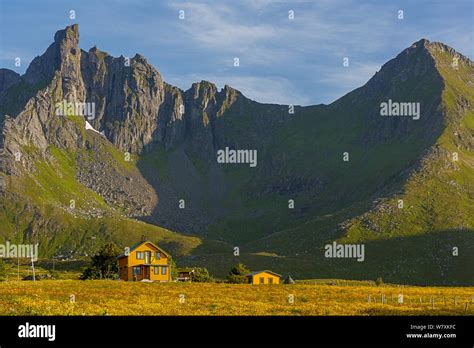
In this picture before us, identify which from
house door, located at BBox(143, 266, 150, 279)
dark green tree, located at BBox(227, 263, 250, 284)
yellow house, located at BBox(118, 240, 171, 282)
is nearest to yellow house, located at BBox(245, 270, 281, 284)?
dark green tree, located at BBox(227, 263, 250, 284)

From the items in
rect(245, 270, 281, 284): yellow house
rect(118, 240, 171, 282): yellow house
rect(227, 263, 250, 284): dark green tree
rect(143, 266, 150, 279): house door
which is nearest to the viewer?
rect(118, 240, 171, 282): yellow house

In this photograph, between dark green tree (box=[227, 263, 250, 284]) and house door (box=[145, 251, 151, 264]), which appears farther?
dark green tree (box=[227, 263, 250, 284])

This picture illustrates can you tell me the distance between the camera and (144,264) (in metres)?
117

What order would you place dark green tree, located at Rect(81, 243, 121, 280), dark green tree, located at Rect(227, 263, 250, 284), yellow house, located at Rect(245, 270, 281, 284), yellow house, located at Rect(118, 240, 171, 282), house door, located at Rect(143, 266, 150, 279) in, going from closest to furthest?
yellow house, located at Rect(118, 240, 171, 282), house door, located at Rect(143, 266, 150, 279), dark green tree, located at Rect(81, 243, 121, 280), dark green tree, located at Rect(227, 263, 250, 284), yellow house, located at Rect(245, 270, 281, 284)

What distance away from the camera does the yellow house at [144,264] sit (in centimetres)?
11650

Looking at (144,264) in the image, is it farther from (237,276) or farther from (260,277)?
(260,277)

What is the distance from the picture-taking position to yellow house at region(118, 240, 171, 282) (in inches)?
4587

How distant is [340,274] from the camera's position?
199 m

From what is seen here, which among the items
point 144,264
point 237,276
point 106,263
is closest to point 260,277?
point 237,276

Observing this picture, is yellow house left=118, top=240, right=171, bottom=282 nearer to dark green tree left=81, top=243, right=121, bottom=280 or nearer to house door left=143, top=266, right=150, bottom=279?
house door left=143, top=266, right=150, bottom=279

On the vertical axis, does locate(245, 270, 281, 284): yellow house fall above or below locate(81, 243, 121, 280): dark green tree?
below

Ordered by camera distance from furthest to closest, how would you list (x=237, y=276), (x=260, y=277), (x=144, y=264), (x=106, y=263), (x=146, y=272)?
1. (x=260, y=277)
2. (x=237, y=276)
3. (x=106, y=263)
4. (x=144, y=264)
5. (x=146, y=272)
